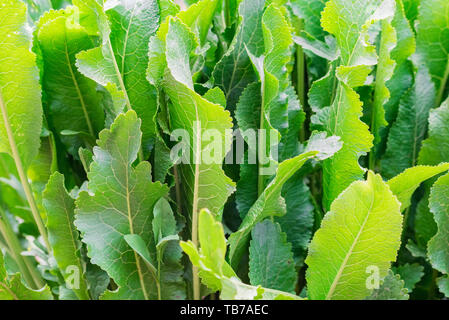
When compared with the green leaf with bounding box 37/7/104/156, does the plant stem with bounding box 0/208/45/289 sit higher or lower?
lower

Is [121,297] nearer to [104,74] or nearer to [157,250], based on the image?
[157,250]

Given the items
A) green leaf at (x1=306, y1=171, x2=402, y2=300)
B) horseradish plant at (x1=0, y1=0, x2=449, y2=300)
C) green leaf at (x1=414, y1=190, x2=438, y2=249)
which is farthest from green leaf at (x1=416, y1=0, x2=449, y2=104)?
green leaf at (x1=306, y1=171, x2=402, y2=300)

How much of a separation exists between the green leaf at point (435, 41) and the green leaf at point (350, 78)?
97mm

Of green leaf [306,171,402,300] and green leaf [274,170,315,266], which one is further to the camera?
green leaf [274,170,315,266]

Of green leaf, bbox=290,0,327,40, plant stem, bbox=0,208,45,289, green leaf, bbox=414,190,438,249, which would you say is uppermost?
green leaf, bbox=290,0,327,40

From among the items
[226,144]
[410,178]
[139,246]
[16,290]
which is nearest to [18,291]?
[16,290]

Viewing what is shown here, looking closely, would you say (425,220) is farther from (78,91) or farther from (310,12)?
(78,91)

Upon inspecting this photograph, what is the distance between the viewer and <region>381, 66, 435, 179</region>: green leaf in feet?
1.46

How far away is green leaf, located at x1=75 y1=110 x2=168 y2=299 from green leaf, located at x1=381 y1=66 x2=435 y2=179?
8.1 inches

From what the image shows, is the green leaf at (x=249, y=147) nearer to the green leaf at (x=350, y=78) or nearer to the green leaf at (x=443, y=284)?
the green leaf at (x=350, y=78)

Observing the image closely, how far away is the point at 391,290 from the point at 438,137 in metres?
0.14

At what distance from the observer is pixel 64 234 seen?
420 millimetres

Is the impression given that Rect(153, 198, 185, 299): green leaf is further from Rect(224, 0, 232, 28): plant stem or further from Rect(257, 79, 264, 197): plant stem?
Rect(224, 0, 232, 28): plant stem

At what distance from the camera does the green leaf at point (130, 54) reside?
0.39 metres
